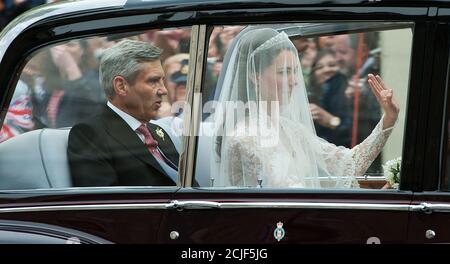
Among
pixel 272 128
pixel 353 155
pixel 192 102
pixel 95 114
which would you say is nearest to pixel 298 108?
pixel 272 128

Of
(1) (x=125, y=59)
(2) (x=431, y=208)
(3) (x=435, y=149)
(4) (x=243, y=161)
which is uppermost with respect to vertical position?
(1) (x=125, y=59)

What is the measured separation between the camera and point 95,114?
12.0ft

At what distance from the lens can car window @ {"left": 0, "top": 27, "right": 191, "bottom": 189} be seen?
141 inches

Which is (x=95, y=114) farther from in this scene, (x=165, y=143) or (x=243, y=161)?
(x=243, y=161)

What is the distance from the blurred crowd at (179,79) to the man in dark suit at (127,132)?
42 millimetres

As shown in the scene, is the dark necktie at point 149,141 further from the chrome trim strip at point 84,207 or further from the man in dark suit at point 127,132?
the chrome trim strip at point 84,207

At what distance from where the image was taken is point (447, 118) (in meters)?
3.36

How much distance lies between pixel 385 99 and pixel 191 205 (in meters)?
0.86

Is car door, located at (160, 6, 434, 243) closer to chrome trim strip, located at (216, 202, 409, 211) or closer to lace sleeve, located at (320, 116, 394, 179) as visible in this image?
chrome trim strip, located at (216, 202, 409, 211)

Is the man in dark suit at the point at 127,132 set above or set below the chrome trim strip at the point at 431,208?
above

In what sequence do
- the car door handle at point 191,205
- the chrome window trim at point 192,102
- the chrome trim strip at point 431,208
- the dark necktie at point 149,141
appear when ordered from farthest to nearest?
1. the dark necktie at point 149,141
2. the chrome window trim at point 192,102
3. the car door handle at point 191,205
4. the chrome trim strip at point 431,208

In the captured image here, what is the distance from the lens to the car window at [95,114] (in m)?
3.59

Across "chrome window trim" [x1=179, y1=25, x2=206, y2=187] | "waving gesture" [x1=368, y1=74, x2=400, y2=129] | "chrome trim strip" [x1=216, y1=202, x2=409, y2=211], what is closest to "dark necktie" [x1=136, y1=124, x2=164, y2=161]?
"chrome window trim" [x1=179, y1=25, x2=206, y2=187]

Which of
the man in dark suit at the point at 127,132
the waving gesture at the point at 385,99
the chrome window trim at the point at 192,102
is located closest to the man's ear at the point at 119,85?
the man in dark suit at the point at 127,132
